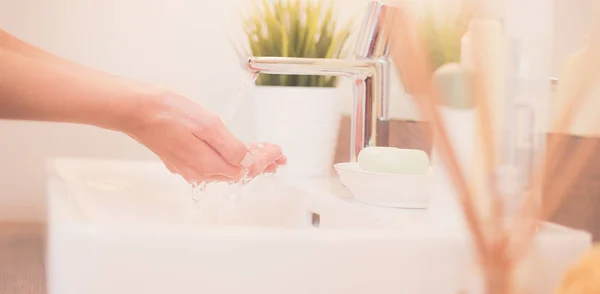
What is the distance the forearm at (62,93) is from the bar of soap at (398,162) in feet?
0.86

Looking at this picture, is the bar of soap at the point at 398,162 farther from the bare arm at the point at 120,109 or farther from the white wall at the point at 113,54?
the white wall at the point at 113,54

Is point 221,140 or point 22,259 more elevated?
point 221,140

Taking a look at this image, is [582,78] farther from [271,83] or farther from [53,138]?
[53,138]

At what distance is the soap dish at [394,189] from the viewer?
78 centimetres

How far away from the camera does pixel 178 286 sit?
47 centimetres

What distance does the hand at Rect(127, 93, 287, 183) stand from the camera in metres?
0.80

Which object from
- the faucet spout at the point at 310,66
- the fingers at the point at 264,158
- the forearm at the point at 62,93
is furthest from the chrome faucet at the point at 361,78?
the forearm at the point at 62,93

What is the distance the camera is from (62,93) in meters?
0.73

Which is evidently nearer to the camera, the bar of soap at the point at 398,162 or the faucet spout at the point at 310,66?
the bar of soap at the point at 398,162

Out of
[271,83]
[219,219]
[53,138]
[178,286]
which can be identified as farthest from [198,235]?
[53,138]

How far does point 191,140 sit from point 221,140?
4 centimetres

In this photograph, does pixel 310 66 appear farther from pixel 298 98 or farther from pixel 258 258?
pixel 258 258

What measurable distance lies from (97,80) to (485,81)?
49cm

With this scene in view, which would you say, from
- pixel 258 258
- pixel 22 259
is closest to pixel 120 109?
pixel 258 258
